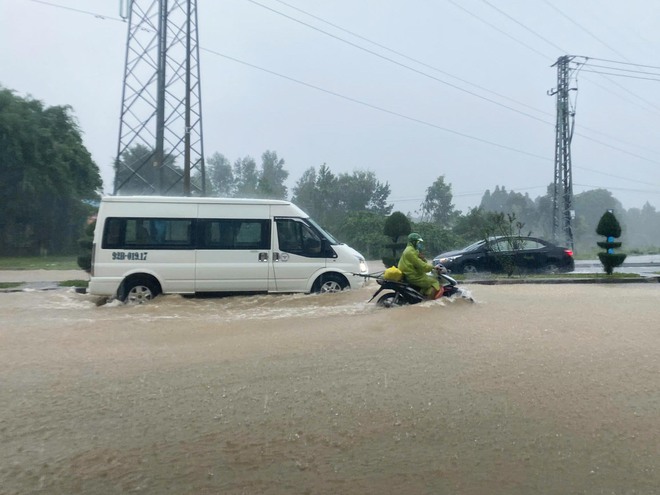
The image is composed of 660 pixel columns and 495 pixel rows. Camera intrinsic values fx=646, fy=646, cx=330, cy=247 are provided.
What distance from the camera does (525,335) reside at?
805 cm

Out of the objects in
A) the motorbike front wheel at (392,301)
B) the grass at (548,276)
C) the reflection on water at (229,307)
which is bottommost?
the reflection on water at (229,307)

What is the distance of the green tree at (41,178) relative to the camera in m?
31.8

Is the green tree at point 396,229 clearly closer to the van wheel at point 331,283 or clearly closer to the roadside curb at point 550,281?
the roadside curb at point 550,281

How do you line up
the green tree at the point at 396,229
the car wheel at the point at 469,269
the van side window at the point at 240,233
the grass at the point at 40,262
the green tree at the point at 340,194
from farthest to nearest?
the green tree at the point at 340,194 < the grass at the point at 40,262 < the green tree at the point at 396,229 < the car wheel at the point at 469,269 < the van side window at the point at 240,233

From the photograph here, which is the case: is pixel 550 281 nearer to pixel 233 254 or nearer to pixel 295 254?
pixel 295 254

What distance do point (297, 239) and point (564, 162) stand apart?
877 inches

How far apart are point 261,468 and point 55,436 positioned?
1.58 metres

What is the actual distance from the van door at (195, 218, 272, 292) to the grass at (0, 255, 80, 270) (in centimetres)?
1505

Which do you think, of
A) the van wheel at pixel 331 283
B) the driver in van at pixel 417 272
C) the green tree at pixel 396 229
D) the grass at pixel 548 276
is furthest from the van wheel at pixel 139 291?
the green tree at pixel 396 229

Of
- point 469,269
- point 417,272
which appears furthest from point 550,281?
point 417,272

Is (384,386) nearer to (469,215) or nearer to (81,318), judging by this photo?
(81,318)

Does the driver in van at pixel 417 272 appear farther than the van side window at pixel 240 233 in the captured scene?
No

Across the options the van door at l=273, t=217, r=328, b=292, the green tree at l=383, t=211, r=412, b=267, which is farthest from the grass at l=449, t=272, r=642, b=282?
the van door at l=273, t=217, r=328, b=292

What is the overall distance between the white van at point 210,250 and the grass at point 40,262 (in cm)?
1453
